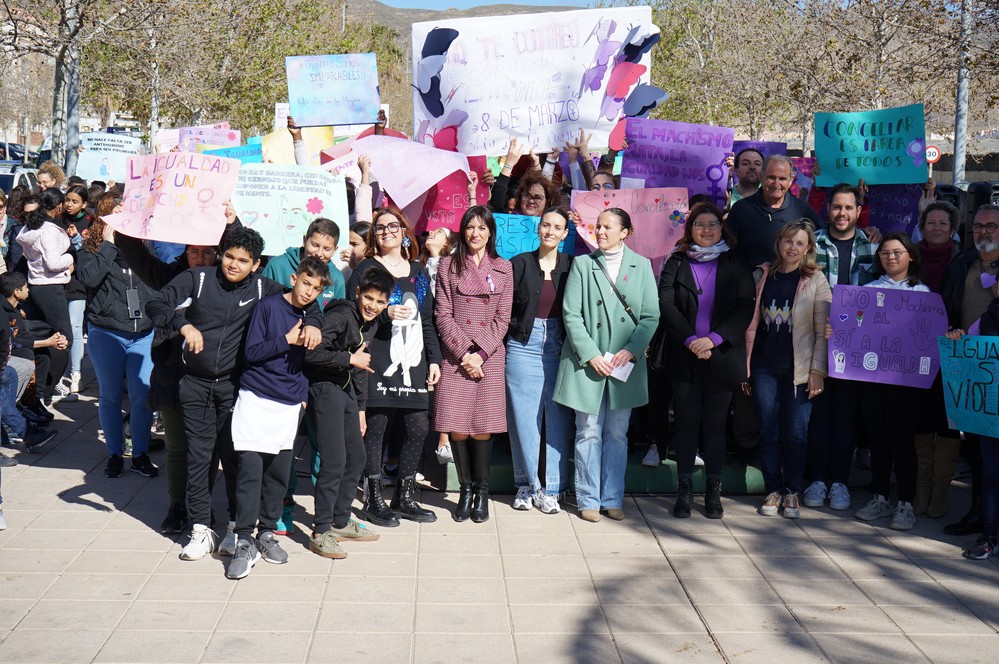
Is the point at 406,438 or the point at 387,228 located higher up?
the point at 387,228

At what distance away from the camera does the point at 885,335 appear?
258 inches

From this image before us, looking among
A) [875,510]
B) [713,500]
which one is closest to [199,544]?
[713,500]

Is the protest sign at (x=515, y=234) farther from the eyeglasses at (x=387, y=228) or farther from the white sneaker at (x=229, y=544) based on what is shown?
the white sneaker at (x=229, y=544)

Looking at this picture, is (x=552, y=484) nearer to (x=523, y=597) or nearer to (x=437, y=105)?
(x=523, y=597)

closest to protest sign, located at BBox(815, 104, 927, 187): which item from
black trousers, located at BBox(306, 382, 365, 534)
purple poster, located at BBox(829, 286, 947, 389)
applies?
purple poster, located at BBox(829, 286, 947, 389)

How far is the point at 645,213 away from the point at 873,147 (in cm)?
203

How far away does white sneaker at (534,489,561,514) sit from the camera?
6746 mm

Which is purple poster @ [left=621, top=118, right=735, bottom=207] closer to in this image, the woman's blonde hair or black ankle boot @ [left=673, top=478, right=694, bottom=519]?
the woman's blonde hair

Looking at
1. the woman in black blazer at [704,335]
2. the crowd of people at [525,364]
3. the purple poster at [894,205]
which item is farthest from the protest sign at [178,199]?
the purple poster at [894,205]

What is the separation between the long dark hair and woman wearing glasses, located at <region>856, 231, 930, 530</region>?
2315 millimetres

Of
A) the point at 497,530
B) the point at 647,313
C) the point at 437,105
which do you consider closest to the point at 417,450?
the point at 497,530

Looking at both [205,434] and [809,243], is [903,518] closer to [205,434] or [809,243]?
[809,243]

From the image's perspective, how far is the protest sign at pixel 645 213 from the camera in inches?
280

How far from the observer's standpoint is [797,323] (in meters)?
6.69
